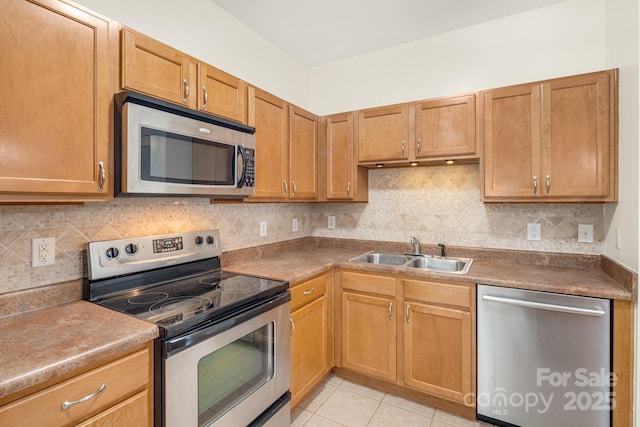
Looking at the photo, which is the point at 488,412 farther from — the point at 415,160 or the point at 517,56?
the point at 517,56

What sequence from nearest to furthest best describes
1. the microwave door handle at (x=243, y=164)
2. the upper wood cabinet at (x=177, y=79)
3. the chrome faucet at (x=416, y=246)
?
the upper wood cabinet at (x=177, y=79)
the microwave door handle at (x=243, y=164)
the chrome faucet at (x=416, y=246)

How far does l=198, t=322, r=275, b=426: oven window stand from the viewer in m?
1.31

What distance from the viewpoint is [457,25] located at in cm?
241

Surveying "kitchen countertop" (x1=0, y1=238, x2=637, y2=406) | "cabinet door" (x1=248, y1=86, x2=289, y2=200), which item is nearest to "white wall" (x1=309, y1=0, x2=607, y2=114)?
"cabinet door" (x1=248, y1=86, x2=289, y2=200)

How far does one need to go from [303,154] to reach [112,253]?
1.50 m

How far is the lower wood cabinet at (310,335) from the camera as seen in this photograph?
196cm

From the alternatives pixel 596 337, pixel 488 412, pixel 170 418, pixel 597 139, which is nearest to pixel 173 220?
pixel 170 418

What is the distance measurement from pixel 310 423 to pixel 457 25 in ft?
9.84

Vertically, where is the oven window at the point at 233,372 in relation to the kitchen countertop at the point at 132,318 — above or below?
below

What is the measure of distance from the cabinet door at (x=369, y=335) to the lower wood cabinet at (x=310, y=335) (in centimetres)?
13

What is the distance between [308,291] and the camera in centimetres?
208

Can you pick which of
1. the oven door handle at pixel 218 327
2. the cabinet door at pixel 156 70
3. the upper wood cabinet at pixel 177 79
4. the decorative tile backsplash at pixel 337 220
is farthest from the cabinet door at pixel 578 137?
the cabinet door at pixel 156 70

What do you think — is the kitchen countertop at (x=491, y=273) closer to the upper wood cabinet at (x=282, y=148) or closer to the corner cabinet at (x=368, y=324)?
the corner cabinet at (x=368, y=324)

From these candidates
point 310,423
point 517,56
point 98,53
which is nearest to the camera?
point 98,53
